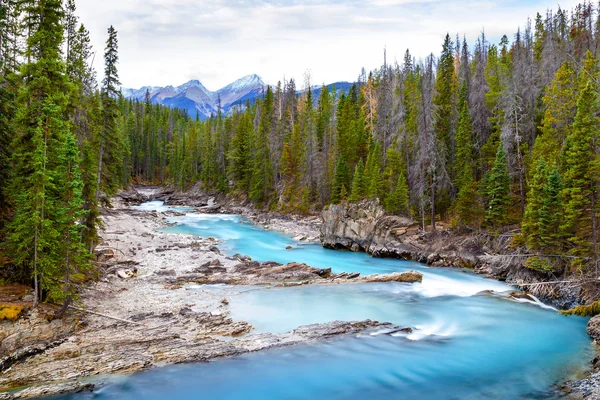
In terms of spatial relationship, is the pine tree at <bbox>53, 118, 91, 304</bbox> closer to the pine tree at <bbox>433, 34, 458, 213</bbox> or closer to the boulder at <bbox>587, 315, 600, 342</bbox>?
the boulder at <bbox>587, 315, 600, 342</bbox>

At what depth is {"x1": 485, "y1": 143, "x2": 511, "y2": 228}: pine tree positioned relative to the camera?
1101 inches

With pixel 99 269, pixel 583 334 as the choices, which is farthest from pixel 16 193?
pixel 583 334

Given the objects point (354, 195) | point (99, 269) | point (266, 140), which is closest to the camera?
point (99, 269)

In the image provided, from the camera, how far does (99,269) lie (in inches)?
838

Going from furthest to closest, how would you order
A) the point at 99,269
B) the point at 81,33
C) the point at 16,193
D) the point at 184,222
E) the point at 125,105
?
the point at 125,105 → the point at 184,222 → the point at 81,33 → the point at 99,269 → the point at 16,193

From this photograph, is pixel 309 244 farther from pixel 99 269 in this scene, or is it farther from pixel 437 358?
pixel 437 358

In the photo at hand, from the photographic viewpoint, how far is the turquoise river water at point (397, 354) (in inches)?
459

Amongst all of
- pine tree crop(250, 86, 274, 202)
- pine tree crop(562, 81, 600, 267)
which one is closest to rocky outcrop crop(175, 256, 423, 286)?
pine tree crop(562, 81, 600, 267)

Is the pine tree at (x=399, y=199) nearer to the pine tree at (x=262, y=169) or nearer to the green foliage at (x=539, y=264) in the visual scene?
the green foliage at (x=539, y=264)

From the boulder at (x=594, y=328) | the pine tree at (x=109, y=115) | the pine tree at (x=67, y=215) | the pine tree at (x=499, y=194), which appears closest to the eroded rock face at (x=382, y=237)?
the pine tree at (x=499, y=194)

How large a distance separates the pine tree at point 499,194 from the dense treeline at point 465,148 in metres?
0.08

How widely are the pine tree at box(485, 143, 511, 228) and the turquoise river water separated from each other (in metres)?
6.00

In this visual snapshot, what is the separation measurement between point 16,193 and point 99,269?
7239 millimetres

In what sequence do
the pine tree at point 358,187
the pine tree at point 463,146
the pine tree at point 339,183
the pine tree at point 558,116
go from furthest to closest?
1. the pine tree at point 339,183
2. the pine tree at point 358,187
3. the pine tree at point 463,146
4. the pine tree at point 558,116
